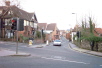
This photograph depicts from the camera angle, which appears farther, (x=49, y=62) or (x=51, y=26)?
(x=51, y=26)

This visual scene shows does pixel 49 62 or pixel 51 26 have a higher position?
pixel 51 26

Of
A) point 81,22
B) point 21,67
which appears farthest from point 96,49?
point 81,22

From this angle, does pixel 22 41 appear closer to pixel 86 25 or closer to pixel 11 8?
pixel 11 8

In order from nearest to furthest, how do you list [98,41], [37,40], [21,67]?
[21,67]
[98,41]
[37,40]

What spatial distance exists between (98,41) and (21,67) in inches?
574

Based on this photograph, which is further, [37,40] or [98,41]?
[37,40]

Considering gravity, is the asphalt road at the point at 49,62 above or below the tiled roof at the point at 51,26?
below

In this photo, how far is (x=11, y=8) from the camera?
3459 centimetres

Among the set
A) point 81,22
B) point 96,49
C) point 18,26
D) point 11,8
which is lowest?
point 96,49

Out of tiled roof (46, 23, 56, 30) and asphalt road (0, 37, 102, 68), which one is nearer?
asphalt road (0, 37, 102, 68)

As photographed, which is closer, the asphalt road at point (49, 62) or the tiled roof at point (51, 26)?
the asphalt road at point (49, 62)

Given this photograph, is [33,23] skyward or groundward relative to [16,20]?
skyward

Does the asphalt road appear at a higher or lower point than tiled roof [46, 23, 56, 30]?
lower

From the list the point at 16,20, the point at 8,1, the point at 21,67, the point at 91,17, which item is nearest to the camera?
the point at 21,67
